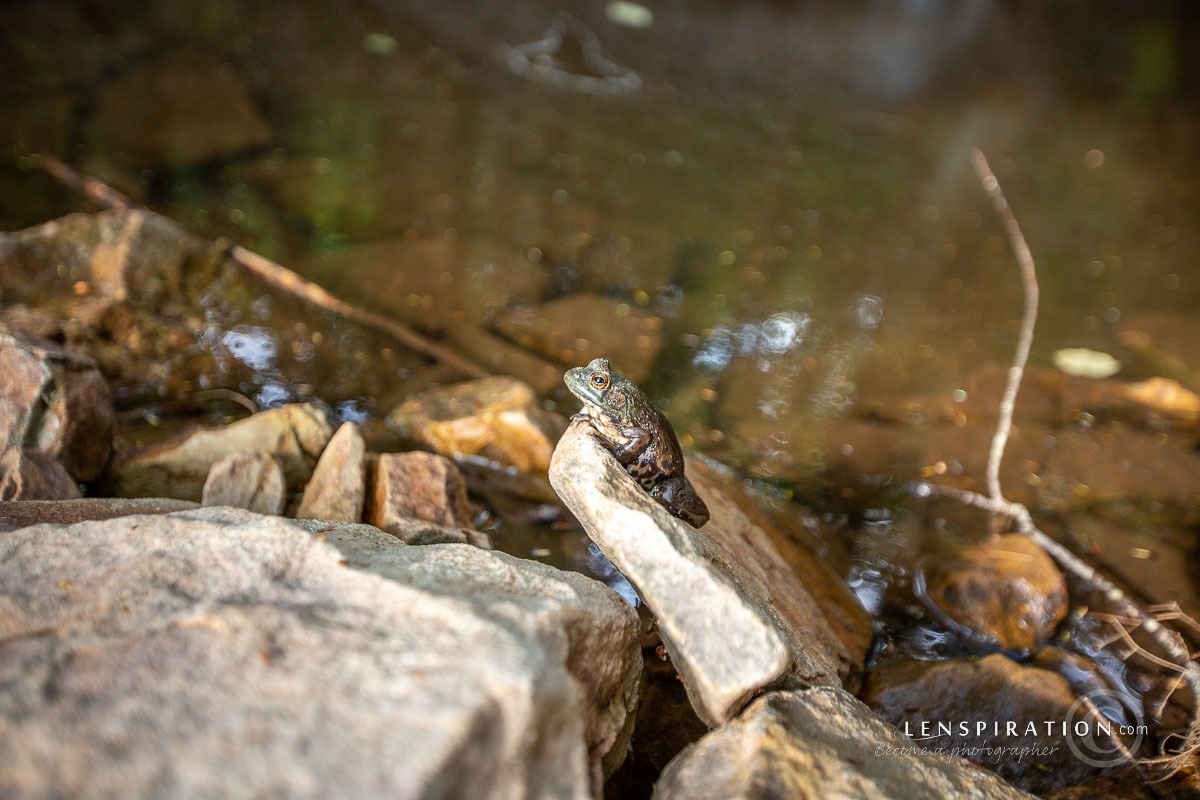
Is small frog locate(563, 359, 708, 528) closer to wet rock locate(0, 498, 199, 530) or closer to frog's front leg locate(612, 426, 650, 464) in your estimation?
frog's front leg locate(612, 426, 650, 464)

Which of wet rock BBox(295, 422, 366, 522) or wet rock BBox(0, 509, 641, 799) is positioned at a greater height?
wet rock BBox(0, 509, 641, 799)

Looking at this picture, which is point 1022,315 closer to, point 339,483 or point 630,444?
point 630,444

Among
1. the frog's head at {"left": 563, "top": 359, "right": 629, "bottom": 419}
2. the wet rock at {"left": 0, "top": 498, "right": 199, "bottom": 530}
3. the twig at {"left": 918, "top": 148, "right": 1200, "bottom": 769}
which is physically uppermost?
the frog's head at {"left": 563, "top": 359, "right": 629, "bottom": 419}

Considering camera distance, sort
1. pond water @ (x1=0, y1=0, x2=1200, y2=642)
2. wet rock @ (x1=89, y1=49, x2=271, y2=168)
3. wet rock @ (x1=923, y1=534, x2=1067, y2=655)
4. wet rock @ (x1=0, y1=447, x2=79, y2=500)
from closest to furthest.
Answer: wet rock @ (x1=0, y1=447, x2=79, y2=500) < wet rock @ (x1=923, y1=534, x2=1067, y2=655) < pond water @ (x1=0, y1=0, x2=1200, y2=642) < wet rock @ (x1=89, y1=49, x2=271, y2=168)

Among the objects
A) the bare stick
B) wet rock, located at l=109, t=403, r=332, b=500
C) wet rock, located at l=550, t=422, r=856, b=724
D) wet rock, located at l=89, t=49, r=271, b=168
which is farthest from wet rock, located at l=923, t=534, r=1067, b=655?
wet rock, located at l=89, t=49, r=271, b=168

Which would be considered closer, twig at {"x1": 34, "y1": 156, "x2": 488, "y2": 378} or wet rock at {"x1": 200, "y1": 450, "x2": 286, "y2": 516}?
wet rock at {"x1": 200, "y1": 450, "x2": 286, "y2": 516}

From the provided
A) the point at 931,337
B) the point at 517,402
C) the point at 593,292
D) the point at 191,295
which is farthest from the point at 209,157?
the point at 931,337

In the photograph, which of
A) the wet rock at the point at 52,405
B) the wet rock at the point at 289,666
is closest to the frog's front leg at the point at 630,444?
the wet rock at the point at 289,666
